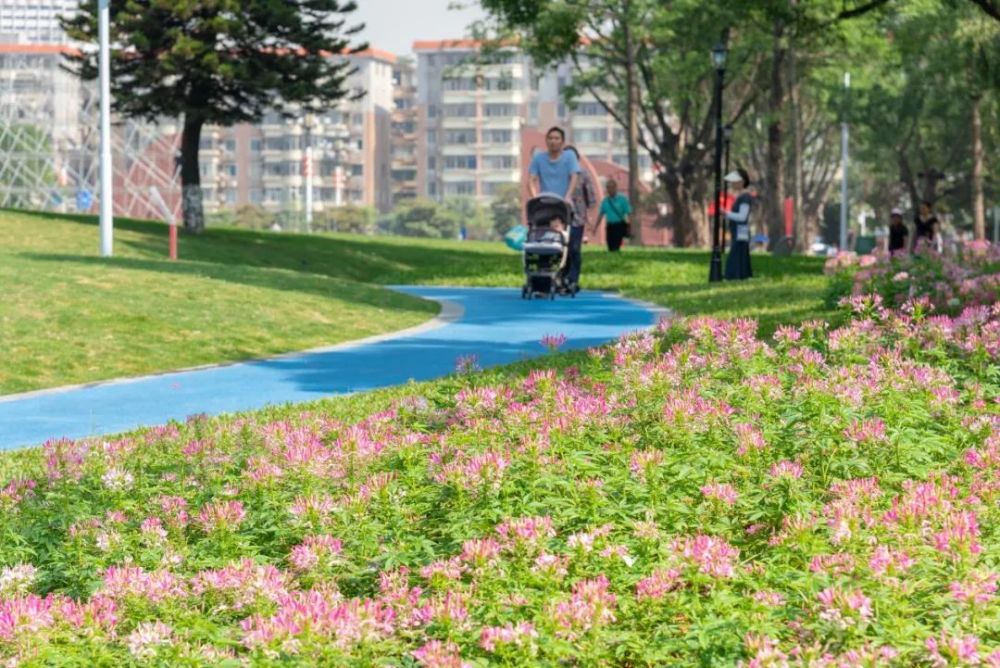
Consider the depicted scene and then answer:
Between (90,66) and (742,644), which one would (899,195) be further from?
(742,644)

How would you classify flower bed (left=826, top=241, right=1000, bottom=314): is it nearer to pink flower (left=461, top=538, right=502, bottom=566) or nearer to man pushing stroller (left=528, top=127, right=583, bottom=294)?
man pushing stroller (left=528, top=127, right=583, bottom=294)

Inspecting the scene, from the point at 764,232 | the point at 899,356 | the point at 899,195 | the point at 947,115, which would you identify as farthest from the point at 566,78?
the point at 899,356

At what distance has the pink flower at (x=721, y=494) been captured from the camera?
6312 millimetres

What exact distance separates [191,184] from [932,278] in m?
31.9

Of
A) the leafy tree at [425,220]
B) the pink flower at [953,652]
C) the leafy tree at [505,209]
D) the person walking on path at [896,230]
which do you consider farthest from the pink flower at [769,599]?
the leafy tree at [425,220]

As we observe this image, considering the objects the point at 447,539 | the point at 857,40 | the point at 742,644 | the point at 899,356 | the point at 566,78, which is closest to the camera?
the point at 742,644

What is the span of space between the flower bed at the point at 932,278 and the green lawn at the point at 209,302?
61 cm

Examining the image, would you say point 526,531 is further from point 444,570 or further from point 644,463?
point 644,463

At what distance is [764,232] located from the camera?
8475 cm

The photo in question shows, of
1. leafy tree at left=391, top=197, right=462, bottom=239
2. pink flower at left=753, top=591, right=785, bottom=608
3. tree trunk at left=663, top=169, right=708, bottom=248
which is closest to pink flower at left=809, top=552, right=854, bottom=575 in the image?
pink flower at left=753, top=591, right=785, bottom=608

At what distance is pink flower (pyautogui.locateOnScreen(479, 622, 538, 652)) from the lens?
4.89m

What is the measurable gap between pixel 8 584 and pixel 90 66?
3763 cm

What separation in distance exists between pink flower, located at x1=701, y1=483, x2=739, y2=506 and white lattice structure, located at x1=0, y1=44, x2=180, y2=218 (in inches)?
2454

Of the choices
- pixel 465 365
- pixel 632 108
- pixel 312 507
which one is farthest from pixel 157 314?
pixel 632 108
